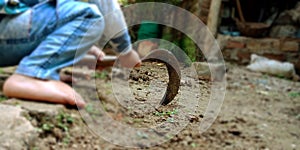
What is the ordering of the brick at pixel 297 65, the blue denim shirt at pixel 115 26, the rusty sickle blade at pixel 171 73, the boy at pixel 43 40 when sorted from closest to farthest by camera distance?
the rusty sickle blade at pixel 171 73 < the blue denim shirt at pixel 115 26 < the boy at pixel 43 40 < the brick at pixel 297 65

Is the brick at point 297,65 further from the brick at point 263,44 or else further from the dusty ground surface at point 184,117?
the dusty ground surface at point 184,117

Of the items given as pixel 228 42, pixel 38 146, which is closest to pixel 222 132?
pixel 38 146

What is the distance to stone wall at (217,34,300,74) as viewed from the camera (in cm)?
228

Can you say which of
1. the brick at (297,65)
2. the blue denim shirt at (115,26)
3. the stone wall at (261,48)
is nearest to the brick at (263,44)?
the stone wall at (261,48)

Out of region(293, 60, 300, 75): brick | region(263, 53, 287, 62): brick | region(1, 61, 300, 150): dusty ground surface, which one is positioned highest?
region(1, 61, 300, 150): dusty ground surface

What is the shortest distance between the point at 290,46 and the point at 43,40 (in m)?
1.65

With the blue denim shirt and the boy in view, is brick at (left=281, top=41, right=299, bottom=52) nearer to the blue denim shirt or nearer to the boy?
the boy

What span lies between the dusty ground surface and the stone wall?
0.59 m

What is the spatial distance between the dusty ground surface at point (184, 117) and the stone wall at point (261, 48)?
59 centimetres

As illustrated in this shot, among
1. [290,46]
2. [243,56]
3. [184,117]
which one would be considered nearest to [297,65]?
[290,46]

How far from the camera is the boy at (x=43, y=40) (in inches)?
34.4

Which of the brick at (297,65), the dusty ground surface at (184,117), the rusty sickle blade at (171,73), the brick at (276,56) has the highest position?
the rusty sickle blade at (171,73)

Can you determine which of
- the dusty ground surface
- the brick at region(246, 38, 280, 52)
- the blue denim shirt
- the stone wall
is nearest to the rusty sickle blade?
the dusty ground surface

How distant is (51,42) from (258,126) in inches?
21.1
